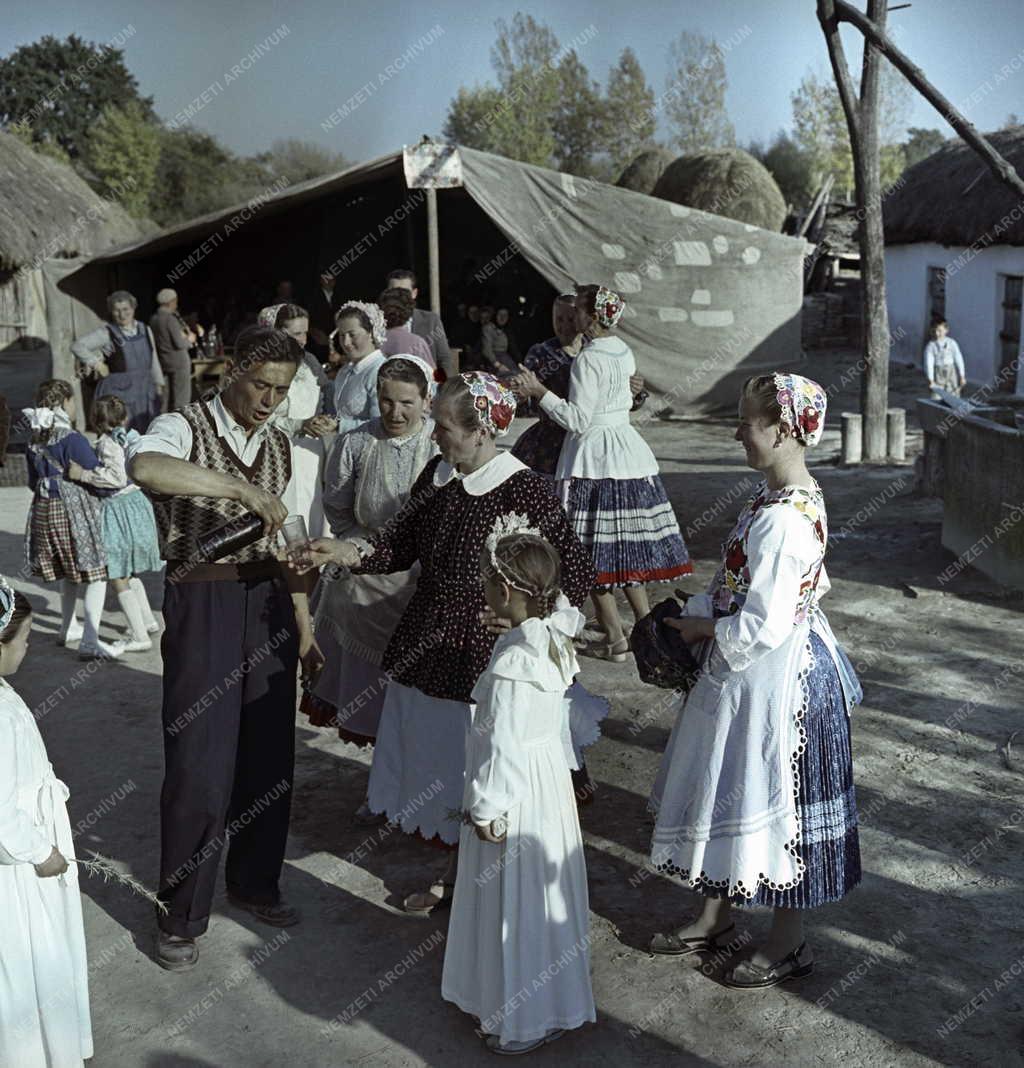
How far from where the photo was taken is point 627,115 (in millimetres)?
53156

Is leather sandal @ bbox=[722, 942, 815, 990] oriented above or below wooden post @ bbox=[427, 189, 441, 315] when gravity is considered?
below

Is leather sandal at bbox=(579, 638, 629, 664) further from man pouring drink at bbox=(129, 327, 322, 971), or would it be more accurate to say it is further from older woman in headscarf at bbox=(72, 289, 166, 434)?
older woman in headscarf at bbox=(72, 289, 166, 434)

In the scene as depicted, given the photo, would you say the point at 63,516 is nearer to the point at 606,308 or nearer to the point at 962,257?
the point at 606,308

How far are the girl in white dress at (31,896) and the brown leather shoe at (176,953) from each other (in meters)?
0.58

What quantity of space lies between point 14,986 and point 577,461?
4006mm

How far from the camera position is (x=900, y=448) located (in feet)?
38.7

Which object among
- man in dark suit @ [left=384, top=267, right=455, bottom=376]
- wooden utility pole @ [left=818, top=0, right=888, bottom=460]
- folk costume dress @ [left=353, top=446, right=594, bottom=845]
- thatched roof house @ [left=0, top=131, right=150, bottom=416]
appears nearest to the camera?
folk costume dress @ [left=353, top=446, right=594, bottom=845]

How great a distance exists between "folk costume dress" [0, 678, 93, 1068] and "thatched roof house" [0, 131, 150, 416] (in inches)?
436

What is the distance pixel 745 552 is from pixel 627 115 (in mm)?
53397

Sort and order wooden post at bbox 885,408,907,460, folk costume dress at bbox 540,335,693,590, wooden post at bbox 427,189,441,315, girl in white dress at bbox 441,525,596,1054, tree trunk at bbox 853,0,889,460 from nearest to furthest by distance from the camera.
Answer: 1. girl in white dress at bbox 441,525,596,1054
2. folk costume dress at bbox 540,335,693,590
3. tree trunk at bbox 853,0,889,460
4. wooden post at bbox 885,408,907,460
5. wooden post at bbox 427,189,441,315

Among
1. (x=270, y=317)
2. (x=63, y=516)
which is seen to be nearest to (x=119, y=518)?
(x=63, y=516)

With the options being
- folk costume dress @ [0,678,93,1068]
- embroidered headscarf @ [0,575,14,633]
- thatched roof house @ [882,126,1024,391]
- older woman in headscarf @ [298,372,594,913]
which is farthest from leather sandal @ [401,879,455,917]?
thatched roof house @ [882,126,1024,391]

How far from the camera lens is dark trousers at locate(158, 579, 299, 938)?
3570 millimetres

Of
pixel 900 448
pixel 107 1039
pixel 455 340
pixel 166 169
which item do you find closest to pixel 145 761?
pixel 107 1039
